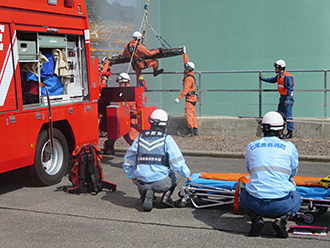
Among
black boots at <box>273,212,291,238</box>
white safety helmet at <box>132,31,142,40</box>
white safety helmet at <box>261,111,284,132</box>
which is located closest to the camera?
black boots at <box>273,212,291,238</box>

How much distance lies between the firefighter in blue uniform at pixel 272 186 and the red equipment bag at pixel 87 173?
2525 millimetres

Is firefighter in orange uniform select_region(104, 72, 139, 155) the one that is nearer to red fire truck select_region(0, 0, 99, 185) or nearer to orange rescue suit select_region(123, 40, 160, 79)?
red fire truck select_region(0, 0, 99, 185)

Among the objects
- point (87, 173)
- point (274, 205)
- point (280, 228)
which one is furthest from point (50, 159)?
point (280, 228)

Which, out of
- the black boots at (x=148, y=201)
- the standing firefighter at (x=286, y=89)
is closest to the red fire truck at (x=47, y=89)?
the black boots at (x=148, y=201)

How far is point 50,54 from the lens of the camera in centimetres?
754

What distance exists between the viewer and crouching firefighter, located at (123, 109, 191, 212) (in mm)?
5812

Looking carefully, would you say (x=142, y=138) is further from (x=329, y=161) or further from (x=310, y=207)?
(x=329, y=161)

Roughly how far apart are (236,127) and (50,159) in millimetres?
5932

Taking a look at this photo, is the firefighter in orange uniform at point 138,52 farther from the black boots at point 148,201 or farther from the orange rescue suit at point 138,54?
the black boots at point 148,201

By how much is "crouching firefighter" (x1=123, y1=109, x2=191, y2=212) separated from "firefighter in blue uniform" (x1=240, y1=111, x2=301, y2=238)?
108 centimetres

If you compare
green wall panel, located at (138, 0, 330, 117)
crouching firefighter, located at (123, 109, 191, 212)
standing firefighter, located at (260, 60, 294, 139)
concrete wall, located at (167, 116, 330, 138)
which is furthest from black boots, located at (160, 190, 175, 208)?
green wall panel, located at (138, 0, 330, 117)

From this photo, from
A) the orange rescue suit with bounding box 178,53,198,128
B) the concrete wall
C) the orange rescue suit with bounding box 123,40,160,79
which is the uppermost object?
the orange rescue suit with bounding box 123,40,160,79

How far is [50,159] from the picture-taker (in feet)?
24.6

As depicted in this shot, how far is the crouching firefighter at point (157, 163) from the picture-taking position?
19.1 ft
